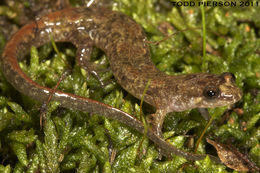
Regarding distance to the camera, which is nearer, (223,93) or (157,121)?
(223,93)

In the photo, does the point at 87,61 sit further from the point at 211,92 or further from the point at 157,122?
the point at 211,92

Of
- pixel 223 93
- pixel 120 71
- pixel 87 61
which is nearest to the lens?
pixel 223 93

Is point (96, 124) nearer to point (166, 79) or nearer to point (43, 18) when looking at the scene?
point (166, 79)

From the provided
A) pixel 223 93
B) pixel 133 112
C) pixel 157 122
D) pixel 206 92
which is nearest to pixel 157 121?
pixel 157 122

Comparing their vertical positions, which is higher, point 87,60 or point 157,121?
point 87,60

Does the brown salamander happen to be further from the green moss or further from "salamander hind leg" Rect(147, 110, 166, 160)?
the green moss

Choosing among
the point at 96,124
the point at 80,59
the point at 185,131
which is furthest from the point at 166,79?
the point at 80,59
